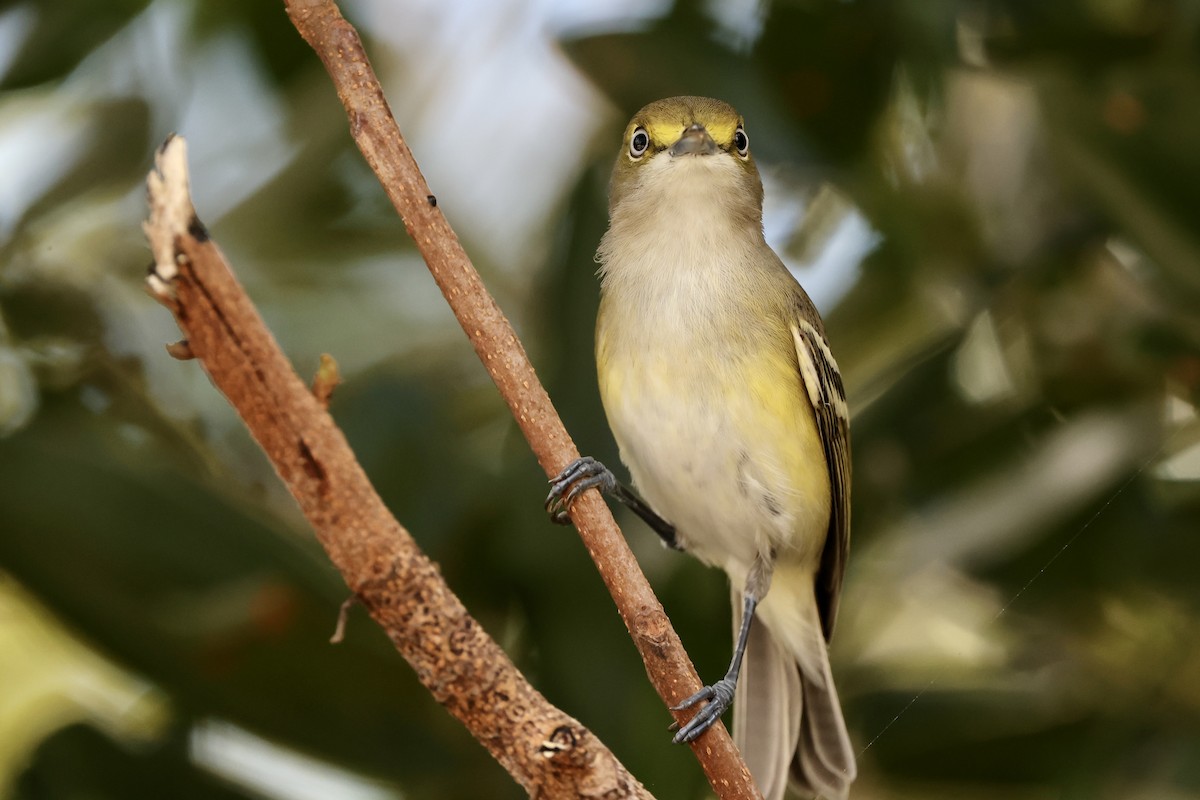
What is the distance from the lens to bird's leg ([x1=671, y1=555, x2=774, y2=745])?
1431 millimetres

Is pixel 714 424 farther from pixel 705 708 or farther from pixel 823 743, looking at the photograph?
pixel 823 743

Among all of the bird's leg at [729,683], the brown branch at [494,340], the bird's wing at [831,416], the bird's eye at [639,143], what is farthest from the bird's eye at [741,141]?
the brown branch at [494,340]

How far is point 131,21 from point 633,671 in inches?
53.1

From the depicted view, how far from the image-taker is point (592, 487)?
1407mm

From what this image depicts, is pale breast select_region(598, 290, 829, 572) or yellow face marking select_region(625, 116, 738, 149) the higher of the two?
yellow face marking select_region(625, 116, 738, 149)

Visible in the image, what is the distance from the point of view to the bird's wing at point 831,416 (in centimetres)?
198

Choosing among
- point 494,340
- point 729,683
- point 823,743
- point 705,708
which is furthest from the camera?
point 823,743

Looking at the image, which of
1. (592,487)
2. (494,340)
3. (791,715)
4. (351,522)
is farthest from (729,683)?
(351,522)

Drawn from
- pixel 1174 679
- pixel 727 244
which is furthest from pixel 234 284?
pixel 1174 679

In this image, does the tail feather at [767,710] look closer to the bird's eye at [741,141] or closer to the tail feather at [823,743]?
the tail feather at [823,743]

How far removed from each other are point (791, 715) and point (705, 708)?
706 mm

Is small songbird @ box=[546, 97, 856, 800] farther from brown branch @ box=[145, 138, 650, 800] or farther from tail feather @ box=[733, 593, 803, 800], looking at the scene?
brown branch @ box=[145, 138, 650, 800]

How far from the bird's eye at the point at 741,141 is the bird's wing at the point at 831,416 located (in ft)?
0.89

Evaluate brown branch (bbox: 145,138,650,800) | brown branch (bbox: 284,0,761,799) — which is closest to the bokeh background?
brown branch (bbox: 284,0,761,799)
